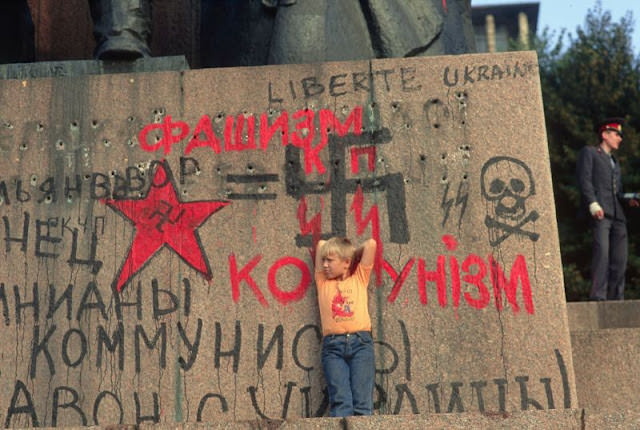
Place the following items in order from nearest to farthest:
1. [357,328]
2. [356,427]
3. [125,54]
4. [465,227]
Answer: [356,427], [357,328], [465,227], [125,54]

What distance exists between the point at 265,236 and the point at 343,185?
18.8 inches

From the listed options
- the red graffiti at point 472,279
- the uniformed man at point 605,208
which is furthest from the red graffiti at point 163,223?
the uniformed man at point 605,208

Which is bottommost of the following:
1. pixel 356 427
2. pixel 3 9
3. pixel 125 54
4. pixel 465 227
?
pixel 356 427

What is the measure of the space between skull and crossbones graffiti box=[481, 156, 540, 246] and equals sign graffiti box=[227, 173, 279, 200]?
3.53ft

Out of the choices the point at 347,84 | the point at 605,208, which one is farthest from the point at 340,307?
the point at 605,208

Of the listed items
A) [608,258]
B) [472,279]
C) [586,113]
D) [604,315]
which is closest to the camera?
[472,279]

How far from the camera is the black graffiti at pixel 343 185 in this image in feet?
18.1

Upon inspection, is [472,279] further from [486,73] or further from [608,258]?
[608,258]

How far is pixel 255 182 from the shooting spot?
5.63 m

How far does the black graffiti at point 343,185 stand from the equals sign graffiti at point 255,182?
9cm

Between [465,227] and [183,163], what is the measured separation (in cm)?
149

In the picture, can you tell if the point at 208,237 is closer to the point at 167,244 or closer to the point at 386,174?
the point at 167,244

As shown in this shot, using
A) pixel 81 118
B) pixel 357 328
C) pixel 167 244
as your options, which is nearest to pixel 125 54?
pixel 81 118

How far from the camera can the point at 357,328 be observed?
5.16 m
